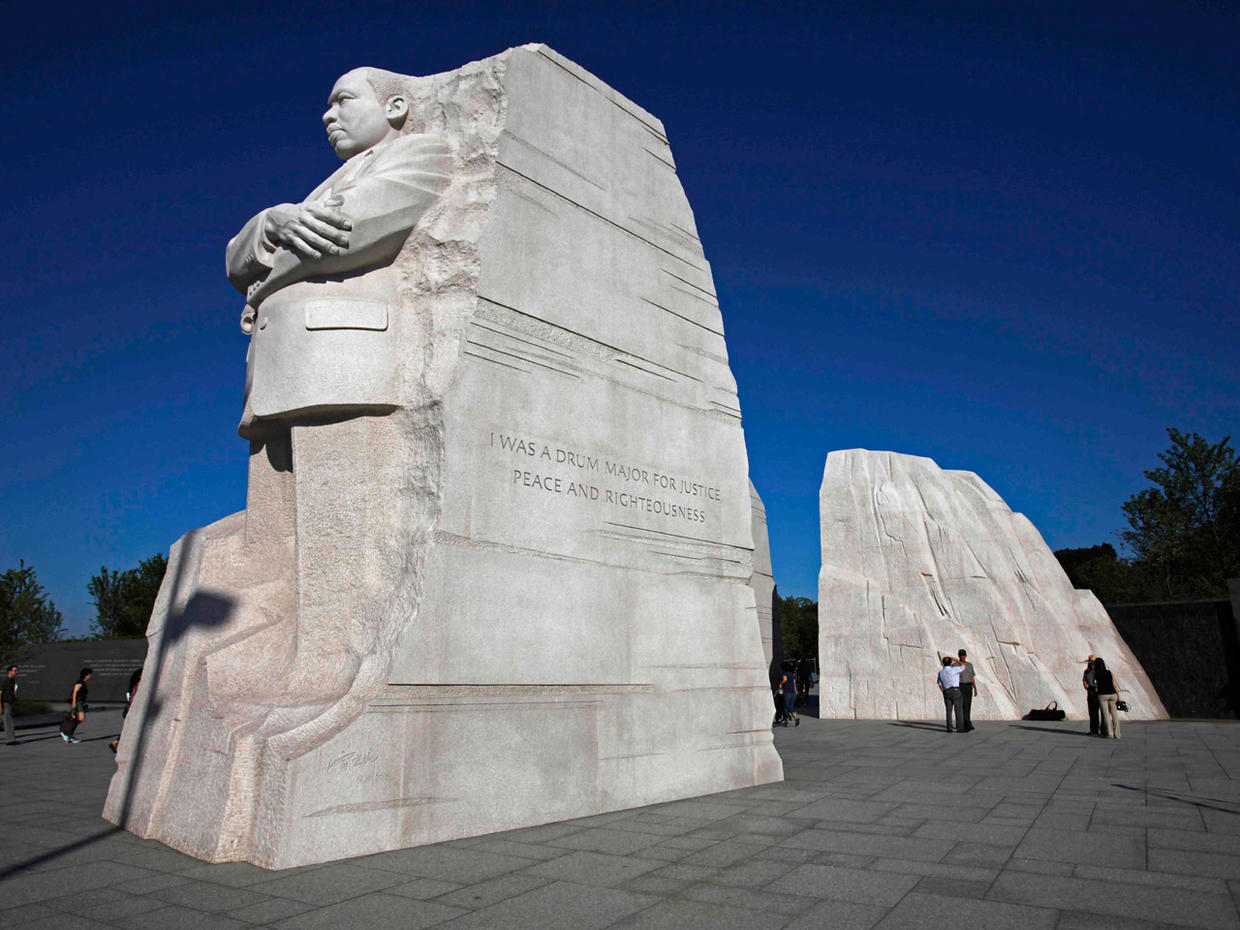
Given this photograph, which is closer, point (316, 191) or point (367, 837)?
point (367, 837)

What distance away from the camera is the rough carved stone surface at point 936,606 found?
59.6 ft

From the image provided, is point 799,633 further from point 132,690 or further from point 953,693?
point 132,690

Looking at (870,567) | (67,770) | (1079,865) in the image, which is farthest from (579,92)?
(870,567)

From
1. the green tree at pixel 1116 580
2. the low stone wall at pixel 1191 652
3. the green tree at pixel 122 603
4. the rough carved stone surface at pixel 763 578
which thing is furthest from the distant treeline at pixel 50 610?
the green tree at pixel 1116 580

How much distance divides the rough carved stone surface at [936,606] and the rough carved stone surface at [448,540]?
12.0m

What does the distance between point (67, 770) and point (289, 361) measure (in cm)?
712

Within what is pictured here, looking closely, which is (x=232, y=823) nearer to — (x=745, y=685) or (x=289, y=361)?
(x=289, y=361)

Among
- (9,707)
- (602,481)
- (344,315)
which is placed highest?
(344,315)

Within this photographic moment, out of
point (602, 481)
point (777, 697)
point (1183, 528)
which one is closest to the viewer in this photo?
point (602, 481)

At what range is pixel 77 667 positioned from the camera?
30.3m

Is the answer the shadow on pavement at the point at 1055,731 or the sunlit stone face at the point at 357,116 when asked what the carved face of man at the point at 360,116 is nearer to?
the sunlit stone face at the point at 357,116

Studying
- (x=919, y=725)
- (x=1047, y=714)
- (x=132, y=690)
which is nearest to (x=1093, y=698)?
(x=919, y=725)

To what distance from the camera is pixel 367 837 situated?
4820 mm

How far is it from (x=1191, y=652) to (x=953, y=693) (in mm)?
8551
